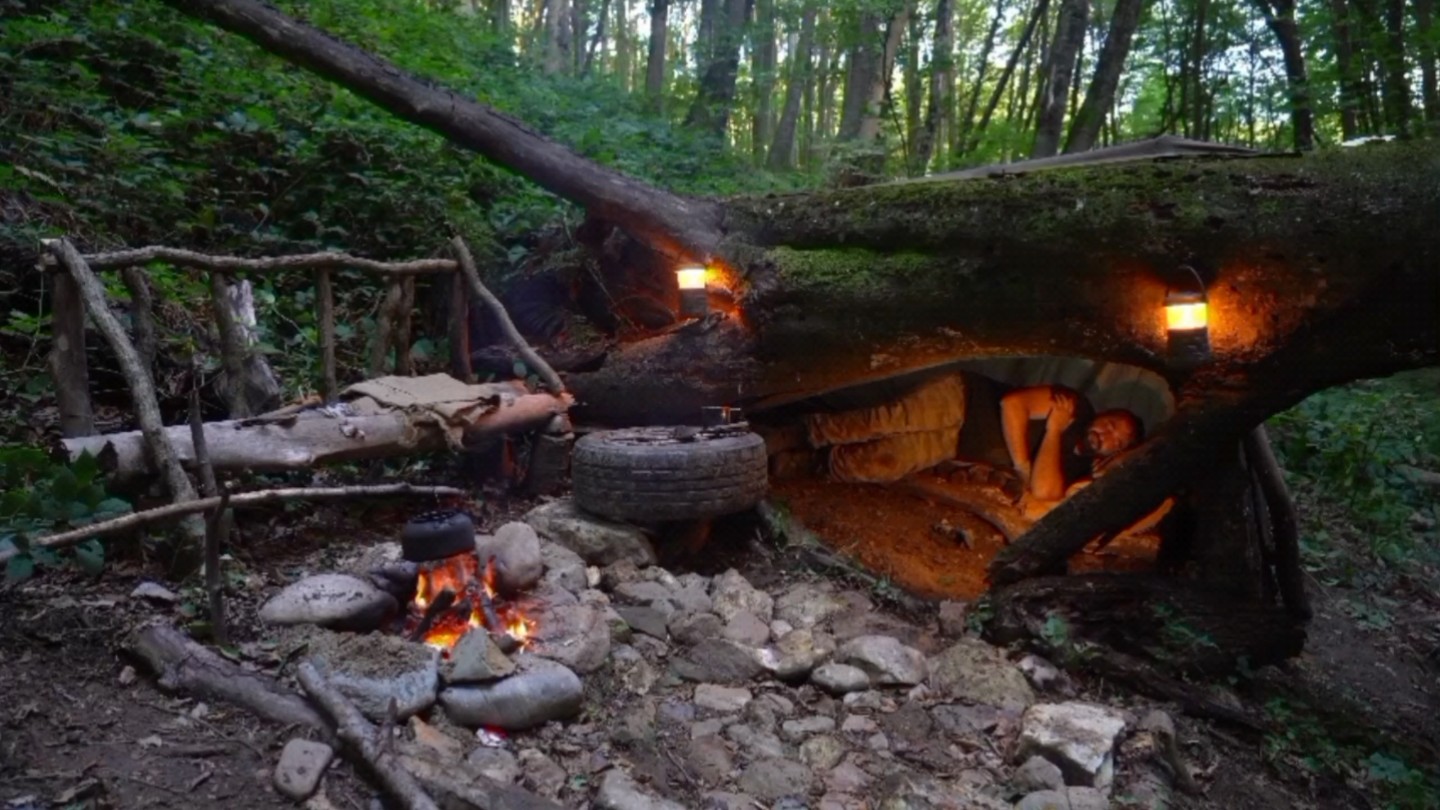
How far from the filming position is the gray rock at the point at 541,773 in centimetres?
287

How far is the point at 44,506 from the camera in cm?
300

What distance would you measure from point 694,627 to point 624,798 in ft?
4.13

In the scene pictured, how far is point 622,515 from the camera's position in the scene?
465 centimetres

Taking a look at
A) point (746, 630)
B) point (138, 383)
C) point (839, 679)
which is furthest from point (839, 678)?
point (138, 383)

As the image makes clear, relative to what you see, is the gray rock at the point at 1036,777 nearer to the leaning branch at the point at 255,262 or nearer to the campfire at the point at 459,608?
the campfire at the point at 459,608

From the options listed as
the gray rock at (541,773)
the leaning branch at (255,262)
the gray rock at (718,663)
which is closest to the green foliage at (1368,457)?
the gray rock at (718,663)

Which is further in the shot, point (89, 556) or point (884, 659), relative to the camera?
point (884, 659)

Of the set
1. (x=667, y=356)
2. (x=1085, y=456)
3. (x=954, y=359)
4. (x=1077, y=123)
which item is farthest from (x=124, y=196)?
(x=1077, y=123)

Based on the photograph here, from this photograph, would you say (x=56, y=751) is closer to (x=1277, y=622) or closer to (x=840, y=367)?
(x=840, y=367)

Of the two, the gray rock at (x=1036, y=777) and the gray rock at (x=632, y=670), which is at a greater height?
the gray rock at (x=632, y=670)

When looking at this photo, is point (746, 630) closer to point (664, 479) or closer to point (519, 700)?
point (664, 479)

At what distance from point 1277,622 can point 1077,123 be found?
6432mm

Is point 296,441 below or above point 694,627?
above

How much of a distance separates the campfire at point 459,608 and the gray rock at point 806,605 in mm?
1367
